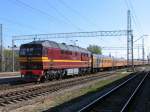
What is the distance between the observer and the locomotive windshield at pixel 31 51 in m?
30.1

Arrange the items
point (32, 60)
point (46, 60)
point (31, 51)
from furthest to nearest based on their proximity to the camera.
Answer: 1. point (46, 60)
2. point (31, 51)
3. point (32, 60)

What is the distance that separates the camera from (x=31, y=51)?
1191 inches

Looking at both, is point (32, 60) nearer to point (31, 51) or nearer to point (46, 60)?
point (31, 51)

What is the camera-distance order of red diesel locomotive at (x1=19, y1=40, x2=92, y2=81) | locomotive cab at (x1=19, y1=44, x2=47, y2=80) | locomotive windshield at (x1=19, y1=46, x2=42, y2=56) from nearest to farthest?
locomotive cab at (x1=19, y1=44, x2=47, y2=80), red diesel locomotive at (x1=19, y1=40, x2=92, y2=81), locomotive windshield at (x1=19, y1=46, x2=42, y2=56)

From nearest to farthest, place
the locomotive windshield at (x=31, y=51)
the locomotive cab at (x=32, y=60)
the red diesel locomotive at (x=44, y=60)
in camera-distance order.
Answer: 1. the locomotive cab at (x=32, y=60)
2. the red diesel locomotive at (x=44, y=60)
3. the locomotive windshield at (x=31, y=51)

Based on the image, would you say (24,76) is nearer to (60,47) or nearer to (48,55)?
(48,55)

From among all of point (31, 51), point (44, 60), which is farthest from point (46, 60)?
point (31, 51)

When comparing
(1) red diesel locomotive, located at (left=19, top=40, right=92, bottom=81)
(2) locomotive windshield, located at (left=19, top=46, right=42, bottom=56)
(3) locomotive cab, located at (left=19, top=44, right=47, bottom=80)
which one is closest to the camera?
(3) locomotive cab, located at (left=19, top=44, right=47, bottom=80)

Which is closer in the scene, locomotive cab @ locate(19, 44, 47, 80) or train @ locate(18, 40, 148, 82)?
locomotive cab @ locate(19, 44, 47, 80)

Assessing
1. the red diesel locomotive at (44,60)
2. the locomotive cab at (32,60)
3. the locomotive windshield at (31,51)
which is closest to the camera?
the locomotive cab at (32,60)

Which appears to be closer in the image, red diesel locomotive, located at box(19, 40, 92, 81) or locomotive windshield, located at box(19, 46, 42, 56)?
Result: red diesel locomotive, located at box(19, 40, 92, 81)

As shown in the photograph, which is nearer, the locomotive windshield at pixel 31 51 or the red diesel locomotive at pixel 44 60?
the red diesel locomotive at pixel 44 60

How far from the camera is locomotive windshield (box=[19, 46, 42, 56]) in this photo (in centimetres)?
3009

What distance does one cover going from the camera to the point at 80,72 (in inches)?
1795
